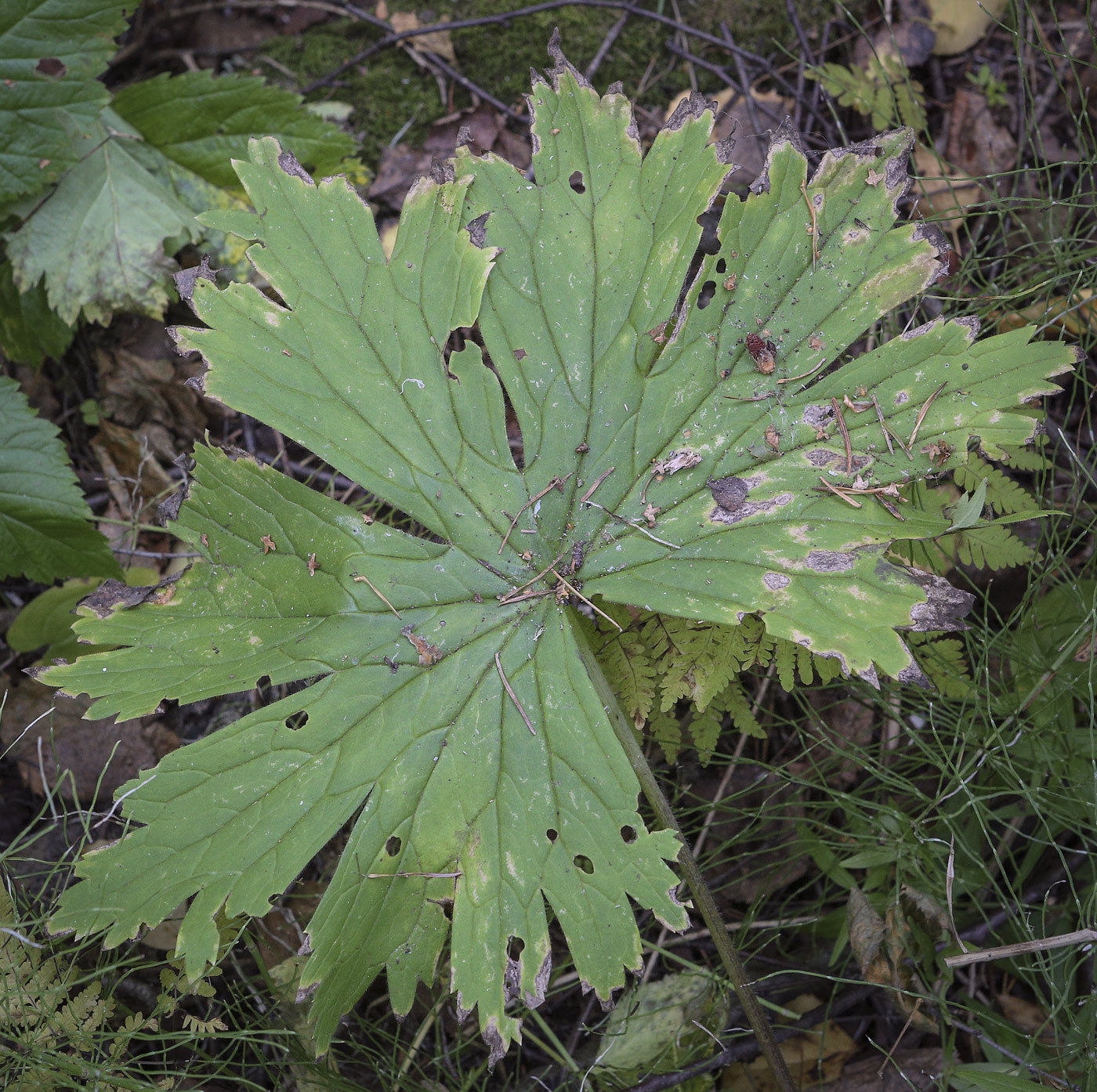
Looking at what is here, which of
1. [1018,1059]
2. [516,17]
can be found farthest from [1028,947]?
[516,17]

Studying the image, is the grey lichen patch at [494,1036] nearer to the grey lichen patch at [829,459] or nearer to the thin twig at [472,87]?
the grey lichen patch at [829,459]

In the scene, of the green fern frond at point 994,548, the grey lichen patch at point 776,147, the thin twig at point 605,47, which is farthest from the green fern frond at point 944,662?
the thin twig at point 605,47

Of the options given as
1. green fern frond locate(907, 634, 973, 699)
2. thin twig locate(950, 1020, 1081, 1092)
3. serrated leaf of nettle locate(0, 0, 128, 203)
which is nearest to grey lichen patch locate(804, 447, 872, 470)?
green fern frond locate(907, 634, 973, 699)

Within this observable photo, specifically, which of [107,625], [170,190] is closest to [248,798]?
[107,625]

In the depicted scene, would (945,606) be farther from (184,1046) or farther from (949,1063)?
(184,1046)

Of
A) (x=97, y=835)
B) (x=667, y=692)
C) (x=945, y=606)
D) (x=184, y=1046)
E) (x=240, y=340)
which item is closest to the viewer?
(x=945, y=606)
